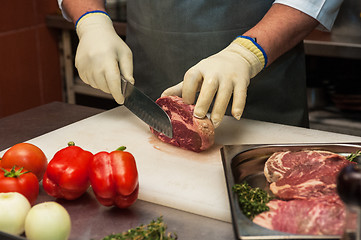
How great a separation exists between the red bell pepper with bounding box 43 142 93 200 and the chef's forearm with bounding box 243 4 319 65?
0.82 m

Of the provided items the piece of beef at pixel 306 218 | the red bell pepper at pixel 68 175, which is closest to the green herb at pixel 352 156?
the piece of beef at pixel 306 218

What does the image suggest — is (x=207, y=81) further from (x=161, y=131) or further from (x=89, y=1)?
(x=89, y=1)

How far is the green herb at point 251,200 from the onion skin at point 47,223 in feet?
1.39

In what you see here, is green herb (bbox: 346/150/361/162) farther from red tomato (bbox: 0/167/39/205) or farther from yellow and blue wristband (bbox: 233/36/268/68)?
red tomato (bbox: 0/167/39/205)

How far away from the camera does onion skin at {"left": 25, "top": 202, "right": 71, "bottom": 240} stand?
106 centimetres

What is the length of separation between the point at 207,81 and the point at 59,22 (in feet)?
7.23

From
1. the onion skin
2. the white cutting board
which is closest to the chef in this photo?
the white cutting board

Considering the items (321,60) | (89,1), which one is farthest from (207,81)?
(321,60)

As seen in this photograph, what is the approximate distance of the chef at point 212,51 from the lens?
1.65 m

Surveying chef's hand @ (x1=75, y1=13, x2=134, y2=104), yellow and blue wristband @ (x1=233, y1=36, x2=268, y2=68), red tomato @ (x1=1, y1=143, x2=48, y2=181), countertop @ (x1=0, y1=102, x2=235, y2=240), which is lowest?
countertop @ (x1=0, y1=102, x2=235, y2=240)

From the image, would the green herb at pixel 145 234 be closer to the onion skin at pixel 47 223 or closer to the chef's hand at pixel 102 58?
the onion skin at pixel 47 223

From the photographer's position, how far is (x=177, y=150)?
1701 mm

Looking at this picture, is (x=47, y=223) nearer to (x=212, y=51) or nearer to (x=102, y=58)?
(x=102, y=58)

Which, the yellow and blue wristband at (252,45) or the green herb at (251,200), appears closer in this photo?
the green herb at (251,200)
